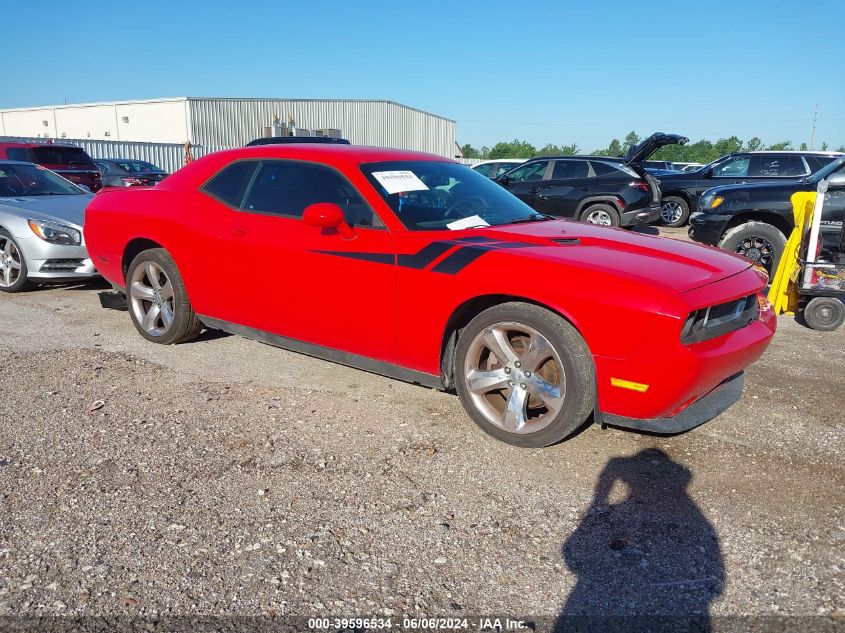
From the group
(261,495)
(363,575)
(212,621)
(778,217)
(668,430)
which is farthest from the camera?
(778,217)

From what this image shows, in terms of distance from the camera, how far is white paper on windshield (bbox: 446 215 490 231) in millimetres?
3863

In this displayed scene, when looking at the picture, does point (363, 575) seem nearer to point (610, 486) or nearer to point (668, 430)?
A: point (610, 486)

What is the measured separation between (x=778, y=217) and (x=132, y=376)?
7.17 metres

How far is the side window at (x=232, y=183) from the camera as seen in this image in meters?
4.50

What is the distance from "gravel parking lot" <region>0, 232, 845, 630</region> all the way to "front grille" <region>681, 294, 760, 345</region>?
25.5 inches

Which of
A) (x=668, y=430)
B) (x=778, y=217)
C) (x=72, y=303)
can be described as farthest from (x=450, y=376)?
(x=778, y=217)

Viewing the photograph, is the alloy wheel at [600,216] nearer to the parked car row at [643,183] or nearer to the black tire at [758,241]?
the parked car row at [643,183]

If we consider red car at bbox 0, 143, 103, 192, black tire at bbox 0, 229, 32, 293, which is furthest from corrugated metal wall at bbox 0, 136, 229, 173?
black tire at bbox 0, 229, 32, 293

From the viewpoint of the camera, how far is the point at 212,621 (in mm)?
2115

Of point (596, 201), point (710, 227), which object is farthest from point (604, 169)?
point (710, 227)

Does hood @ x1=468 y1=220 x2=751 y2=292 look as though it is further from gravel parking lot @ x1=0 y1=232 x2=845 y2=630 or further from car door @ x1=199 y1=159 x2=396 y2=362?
gravel parking lot @ x1=0 y1=232 x2=845 y2=630

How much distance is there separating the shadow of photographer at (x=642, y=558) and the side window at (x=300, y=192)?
6.41ft

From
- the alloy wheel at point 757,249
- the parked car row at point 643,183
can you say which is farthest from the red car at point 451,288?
the parked car row at point 643,183

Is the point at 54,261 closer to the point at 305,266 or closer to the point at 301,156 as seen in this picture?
the point at 301,156
